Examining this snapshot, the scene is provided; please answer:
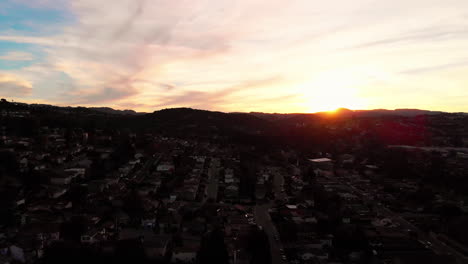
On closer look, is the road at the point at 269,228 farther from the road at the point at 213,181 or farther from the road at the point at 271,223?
the road at the point at 213,181

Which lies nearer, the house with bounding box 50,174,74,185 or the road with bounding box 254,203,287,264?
the road with bounding box 254,203,287,264

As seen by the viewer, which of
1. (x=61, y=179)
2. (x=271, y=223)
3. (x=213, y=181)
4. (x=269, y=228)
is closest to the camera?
(x=269, y=228)

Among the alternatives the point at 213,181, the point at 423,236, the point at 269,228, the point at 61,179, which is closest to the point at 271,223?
the point at 269,228

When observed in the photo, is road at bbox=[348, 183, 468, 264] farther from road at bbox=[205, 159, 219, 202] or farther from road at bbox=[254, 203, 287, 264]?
road at bbox=[205, 159, 219, 202]

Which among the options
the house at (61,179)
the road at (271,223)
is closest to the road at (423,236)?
the road at (271,223)

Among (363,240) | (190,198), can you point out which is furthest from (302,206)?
(190,198)

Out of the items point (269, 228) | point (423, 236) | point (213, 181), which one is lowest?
point (423, 236)

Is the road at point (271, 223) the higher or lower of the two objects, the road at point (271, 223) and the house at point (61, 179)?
the lower

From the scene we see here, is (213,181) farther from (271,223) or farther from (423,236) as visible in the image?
(423,236)

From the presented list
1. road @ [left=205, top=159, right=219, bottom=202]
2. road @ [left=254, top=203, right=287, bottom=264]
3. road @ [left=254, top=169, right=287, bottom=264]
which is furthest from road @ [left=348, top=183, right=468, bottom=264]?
road @ [left=205, top=159, right=219, bottom=202]

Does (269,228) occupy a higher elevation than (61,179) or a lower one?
lower

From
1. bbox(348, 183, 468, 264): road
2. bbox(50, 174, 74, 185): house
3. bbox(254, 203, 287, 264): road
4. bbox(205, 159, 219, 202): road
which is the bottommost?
bbox(348, 183, 468, 264): road

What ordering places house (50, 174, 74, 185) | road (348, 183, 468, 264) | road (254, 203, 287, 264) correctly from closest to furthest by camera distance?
road (254, 203, 287, 264)
road (348, 183, 468, 264)
house (50, 174, 74, 185)

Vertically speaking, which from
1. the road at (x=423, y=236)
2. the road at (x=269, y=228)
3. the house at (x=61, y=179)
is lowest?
the road at (x=423, y=236)
